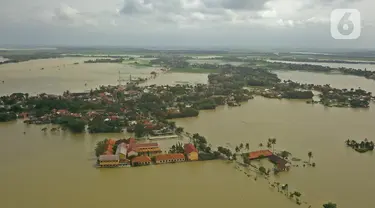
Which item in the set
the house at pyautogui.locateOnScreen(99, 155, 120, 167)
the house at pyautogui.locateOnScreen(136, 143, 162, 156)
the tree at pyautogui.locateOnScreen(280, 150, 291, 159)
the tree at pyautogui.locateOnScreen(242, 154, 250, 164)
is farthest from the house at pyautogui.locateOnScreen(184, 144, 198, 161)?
the tree at pyautogui.locateOnScreen(280, 150, 291, 159)

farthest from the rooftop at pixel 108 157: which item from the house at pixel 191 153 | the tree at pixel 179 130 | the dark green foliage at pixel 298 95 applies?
the dark green foliage at pixel 298 95

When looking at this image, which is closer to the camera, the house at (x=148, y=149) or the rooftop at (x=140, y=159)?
the rooftop at (x=140, y=159)

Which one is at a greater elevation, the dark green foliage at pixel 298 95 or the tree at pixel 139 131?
the dark green foliage at pixel 298 95

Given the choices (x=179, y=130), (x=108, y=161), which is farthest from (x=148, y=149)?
(x=179, y=130)

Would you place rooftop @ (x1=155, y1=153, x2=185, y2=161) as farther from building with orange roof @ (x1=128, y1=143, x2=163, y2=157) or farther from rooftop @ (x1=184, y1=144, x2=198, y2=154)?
building with orange roof @ (x1=128, y1=143, x2=163, y2=157)

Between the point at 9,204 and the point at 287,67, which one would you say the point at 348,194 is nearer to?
the point at 9,204

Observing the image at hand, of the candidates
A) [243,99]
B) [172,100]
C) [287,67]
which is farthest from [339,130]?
[287,67]

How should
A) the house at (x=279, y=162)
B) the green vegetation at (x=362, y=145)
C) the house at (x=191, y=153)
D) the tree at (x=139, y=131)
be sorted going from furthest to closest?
1. the tree at (x=139, y=131)
2. the green vegetation at (x=362, y=145)
3. the house at (x=191, y=153)
4. the house at (x=279, y=162)

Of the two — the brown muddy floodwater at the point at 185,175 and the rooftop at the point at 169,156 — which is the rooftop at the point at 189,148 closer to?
the rooftop at the point at 169,156
